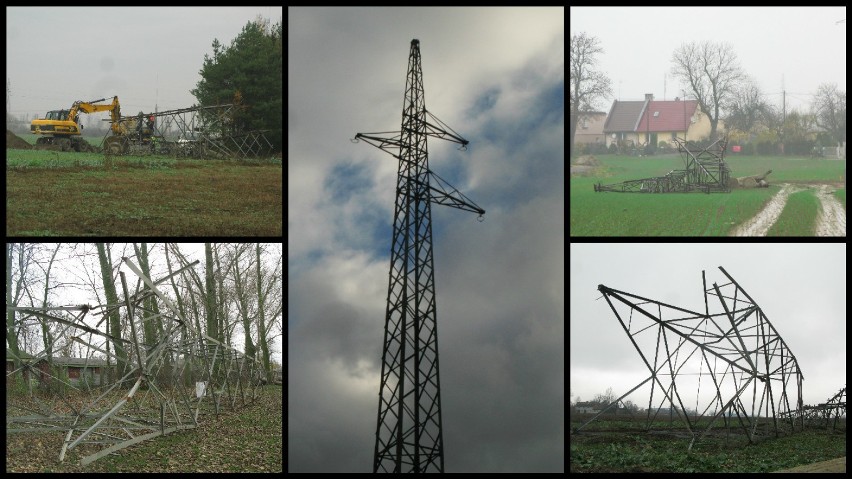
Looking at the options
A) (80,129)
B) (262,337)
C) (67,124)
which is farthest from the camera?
(262,337)

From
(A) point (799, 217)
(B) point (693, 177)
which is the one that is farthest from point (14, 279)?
(A) point (799, 217)

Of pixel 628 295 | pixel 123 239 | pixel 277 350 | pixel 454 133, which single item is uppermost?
pixel 454 133

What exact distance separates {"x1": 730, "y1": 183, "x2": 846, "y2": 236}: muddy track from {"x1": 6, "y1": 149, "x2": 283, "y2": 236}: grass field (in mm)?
8638

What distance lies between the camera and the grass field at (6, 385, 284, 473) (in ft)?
41.1

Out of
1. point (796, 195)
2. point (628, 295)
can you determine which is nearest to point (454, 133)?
point (628, 295)

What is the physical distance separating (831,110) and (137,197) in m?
13.3

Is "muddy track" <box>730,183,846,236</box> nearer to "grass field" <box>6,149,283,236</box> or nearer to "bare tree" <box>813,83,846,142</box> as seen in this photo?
"bare tree" <box>813,83,846,142</box>

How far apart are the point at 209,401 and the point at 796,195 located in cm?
1484

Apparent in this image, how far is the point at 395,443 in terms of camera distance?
1231 centimetres

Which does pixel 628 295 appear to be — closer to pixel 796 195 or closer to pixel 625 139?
pixel 625 139

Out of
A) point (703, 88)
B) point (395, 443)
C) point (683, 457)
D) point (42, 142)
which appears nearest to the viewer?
point (395, 443)

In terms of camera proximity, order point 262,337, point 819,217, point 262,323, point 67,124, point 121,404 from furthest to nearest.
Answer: point 262,337
point 262,323
point 67,124
point 819,217
point 121,404

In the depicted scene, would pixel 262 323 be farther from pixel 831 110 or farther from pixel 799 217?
pixel 831 110

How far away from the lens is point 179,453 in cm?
1363
